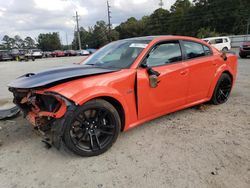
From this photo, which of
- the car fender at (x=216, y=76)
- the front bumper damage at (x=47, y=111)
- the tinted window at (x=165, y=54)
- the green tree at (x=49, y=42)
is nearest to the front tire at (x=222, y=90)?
the car fender at (x=216, y=76)

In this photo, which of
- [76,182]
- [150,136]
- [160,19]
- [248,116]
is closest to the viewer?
[76,182]

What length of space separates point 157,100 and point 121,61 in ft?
2.69

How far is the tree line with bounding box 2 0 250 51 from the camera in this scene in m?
50.5

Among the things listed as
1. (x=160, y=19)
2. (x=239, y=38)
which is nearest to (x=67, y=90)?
(x=239, y=38)

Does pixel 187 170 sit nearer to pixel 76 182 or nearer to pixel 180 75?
pixel 76 182

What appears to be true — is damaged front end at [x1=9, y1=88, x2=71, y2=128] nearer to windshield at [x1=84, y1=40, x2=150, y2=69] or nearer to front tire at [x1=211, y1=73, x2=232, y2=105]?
windshield at [x1=84, y1=40, x2=150, y2=69]

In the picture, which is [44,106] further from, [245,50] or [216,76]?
[245,50]

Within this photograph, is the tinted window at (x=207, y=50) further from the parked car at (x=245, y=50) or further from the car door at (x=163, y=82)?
the parked car at (x=245, y=50)

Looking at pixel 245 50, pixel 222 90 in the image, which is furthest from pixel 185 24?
pixel 222 90

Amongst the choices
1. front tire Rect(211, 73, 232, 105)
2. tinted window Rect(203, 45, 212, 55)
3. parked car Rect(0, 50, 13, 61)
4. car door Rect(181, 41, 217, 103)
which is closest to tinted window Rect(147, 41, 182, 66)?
car door Rect(181, 41, 217, 103)

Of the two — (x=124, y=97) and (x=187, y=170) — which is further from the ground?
(x=124, y=97)

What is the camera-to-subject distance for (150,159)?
284 cm

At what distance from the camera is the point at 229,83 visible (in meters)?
4.95

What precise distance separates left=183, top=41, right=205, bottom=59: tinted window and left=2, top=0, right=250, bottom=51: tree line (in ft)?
134
